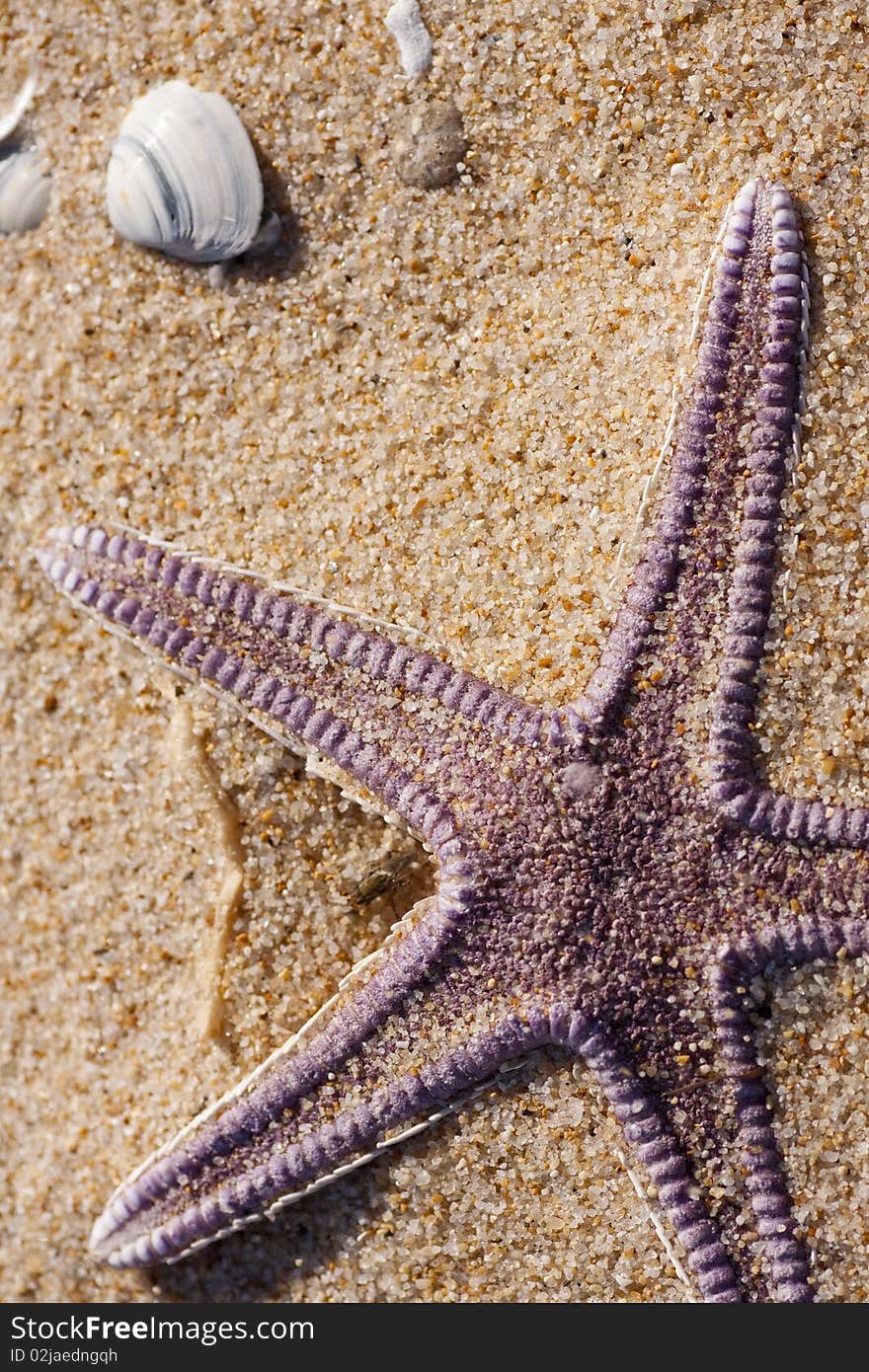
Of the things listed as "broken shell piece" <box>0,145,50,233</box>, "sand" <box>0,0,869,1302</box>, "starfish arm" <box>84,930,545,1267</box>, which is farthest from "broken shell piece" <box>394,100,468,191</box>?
"starfish arm" <box>84,930,545,1267</box>

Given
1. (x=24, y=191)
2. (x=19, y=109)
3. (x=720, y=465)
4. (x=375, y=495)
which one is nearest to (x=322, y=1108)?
(x=375, y=495)

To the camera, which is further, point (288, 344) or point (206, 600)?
point (288, 344)

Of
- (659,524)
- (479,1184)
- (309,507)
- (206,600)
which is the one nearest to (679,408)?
(659,524)

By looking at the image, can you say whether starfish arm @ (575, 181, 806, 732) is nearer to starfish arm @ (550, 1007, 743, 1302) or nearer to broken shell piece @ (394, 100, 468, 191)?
starfish arm @ (550, 1007, 743, 1302)

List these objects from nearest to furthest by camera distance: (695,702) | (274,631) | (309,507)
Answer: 1. (695,702)
2. (274,631)
3. (309,507)

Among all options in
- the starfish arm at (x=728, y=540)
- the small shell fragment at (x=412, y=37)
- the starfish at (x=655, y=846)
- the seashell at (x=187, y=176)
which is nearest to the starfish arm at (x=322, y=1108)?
the starfish at (x=655, y=846)

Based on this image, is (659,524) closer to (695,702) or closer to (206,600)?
(695,702)
